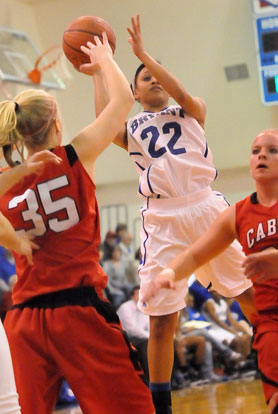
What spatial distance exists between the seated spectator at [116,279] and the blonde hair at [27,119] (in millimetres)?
6035

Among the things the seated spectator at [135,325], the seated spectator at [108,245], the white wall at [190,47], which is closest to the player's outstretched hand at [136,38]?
the seated spectator at [135,325]

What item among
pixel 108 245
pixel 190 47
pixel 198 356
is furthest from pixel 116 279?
pixel 190 47

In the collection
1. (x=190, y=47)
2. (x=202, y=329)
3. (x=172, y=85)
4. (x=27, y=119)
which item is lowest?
(x=202, y=329)

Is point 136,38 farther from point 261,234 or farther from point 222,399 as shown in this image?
point 222,399

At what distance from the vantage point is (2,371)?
110 inches

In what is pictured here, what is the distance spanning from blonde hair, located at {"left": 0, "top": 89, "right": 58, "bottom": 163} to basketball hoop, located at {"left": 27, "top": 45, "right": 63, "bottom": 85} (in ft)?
26.5

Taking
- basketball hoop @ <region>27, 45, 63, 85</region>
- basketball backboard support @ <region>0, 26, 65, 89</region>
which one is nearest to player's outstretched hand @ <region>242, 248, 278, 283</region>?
basketball backboard support @ <region>0, 26, 65, 89</region>

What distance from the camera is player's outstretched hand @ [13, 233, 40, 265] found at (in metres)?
2.99

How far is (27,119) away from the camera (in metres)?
3.16

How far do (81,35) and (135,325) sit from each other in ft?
16.0

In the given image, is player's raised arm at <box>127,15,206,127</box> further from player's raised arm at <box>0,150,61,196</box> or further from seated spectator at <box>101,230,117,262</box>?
seated spectator at <box>101,230,117,262</box>

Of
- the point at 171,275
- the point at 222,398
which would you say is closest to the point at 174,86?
the point at 171,275

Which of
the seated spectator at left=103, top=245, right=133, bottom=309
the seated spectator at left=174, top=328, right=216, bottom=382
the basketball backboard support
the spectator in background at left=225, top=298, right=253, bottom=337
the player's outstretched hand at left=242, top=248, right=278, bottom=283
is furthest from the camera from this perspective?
the basketball backboard support

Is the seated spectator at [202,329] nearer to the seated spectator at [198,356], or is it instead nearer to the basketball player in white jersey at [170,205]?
the seated spectator at [198,356]
